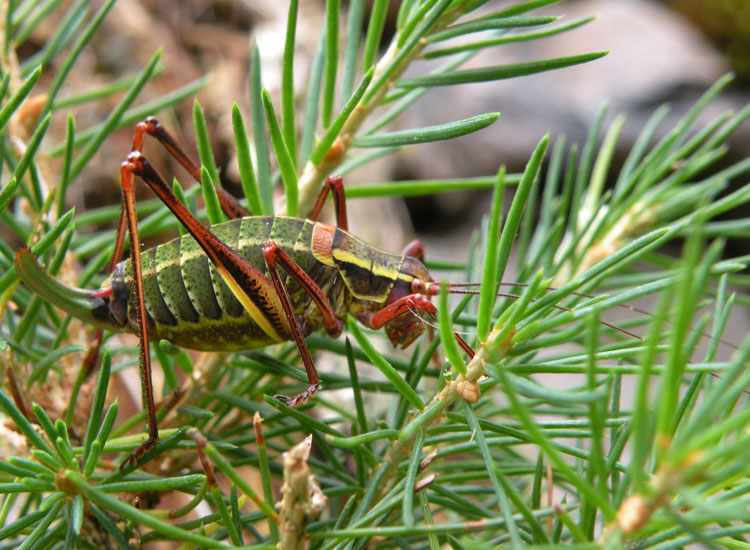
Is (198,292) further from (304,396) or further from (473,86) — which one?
(473,86)

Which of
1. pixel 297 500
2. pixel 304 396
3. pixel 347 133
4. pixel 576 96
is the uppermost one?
pixel 347 133

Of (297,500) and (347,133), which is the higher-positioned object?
(347,133)

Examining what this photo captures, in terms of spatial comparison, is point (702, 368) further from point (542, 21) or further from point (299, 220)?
point (299, 220)

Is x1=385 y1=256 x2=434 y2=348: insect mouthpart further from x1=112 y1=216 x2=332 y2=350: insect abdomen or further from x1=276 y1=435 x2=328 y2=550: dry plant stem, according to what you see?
x1=276 y1=435 x2=328 y2=550: dry plant stem

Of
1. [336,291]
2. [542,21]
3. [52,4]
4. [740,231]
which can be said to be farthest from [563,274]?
[52,4]

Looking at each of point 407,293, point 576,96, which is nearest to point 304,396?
point 407,293

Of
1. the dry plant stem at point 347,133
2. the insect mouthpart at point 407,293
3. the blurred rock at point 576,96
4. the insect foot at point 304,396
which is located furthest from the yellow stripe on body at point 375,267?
the blurred rock at point 576,96
